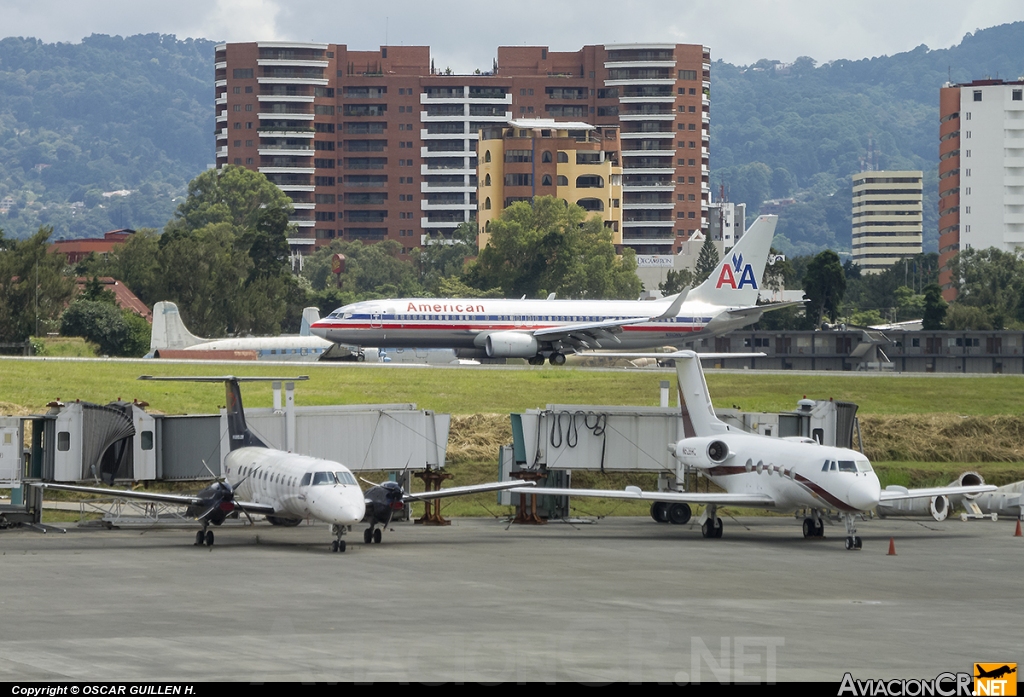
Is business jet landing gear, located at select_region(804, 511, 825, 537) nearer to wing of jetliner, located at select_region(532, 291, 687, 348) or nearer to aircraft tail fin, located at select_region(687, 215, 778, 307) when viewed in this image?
wing of jetliner, located at select_region(532, 291, 687, 348)

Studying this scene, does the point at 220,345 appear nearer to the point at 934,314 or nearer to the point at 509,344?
the point at 509,344

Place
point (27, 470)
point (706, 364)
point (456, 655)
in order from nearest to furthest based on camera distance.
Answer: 1. point (456, 655)
2. point (27, 470)
3. point (706, 364)

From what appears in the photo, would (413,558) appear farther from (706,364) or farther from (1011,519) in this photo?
(706,364)

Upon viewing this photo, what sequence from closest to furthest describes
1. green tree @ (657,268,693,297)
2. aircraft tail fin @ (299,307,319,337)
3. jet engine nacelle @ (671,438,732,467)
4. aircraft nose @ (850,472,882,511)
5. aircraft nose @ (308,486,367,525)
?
aircraft nose @ (308,486,367,525) → aircraft nose @ (850,472,882,511) → jet engine nacelle @ (671,438,732,467) → aircraft tail fin @ (299,307,319,337) → green tree @ (657,268,693,297)

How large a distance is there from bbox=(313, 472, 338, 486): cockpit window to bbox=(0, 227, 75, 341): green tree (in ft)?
219

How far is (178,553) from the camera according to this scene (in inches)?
1384

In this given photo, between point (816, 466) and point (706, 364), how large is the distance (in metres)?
68.0

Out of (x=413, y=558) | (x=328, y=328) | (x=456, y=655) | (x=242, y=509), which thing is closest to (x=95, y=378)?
(x=328, y=328)

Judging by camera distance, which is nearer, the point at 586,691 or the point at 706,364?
the point at 586,691

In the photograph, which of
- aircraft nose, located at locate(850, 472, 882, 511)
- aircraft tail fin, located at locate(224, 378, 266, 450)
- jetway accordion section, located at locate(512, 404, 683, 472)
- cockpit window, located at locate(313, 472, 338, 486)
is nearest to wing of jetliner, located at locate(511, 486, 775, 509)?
aircraft nose, located at locate(850, 472, 882, 511)

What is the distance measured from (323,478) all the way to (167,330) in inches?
2554

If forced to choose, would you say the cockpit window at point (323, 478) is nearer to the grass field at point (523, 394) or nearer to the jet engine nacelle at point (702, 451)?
the jet engine nacelle at point (702, 451)

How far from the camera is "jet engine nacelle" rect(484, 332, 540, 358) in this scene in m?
80.4

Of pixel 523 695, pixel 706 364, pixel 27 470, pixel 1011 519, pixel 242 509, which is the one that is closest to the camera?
pixel 523 695
